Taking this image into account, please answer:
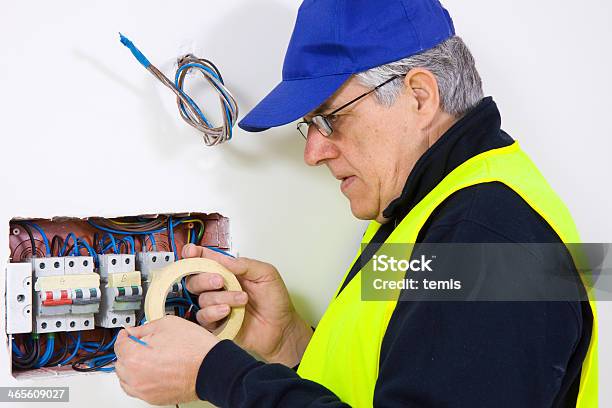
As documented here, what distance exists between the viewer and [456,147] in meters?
1.23

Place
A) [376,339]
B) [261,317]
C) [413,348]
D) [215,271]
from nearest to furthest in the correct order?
[413,348], [376,339], [215,271], [261,317]

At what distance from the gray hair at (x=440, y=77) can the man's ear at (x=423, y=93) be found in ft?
0.05

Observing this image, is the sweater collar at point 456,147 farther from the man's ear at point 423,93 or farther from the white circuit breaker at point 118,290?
the white circuit breaker at point 118,290

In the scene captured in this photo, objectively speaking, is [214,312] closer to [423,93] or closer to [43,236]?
[43,236]

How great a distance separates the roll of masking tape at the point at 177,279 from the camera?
1.41 m

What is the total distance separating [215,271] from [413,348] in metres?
0.54

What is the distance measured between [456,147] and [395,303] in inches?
10.6

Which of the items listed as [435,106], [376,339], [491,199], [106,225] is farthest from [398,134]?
[106,225]

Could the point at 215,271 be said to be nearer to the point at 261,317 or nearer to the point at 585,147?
the point at 261,317

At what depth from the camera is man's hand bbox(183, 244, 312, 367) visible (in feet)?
4.87

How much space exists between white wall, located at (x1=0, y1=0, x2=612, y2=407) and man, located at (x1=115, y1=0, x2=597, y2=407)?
0.67 ft

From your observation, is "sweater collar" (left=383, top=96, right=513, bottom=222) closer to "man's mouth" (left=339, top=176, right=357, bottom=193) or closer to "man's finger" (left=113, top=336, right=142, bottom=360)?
"man's mouth" (left=339, top=176, right=357, bottom=193)

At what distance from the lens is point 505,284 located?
1.05m

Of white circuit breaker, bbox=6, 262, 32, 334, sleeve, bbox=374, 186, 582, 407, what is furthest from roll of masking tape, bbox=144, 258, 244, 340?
sleeve, bbox=374, 186, 582, 407
